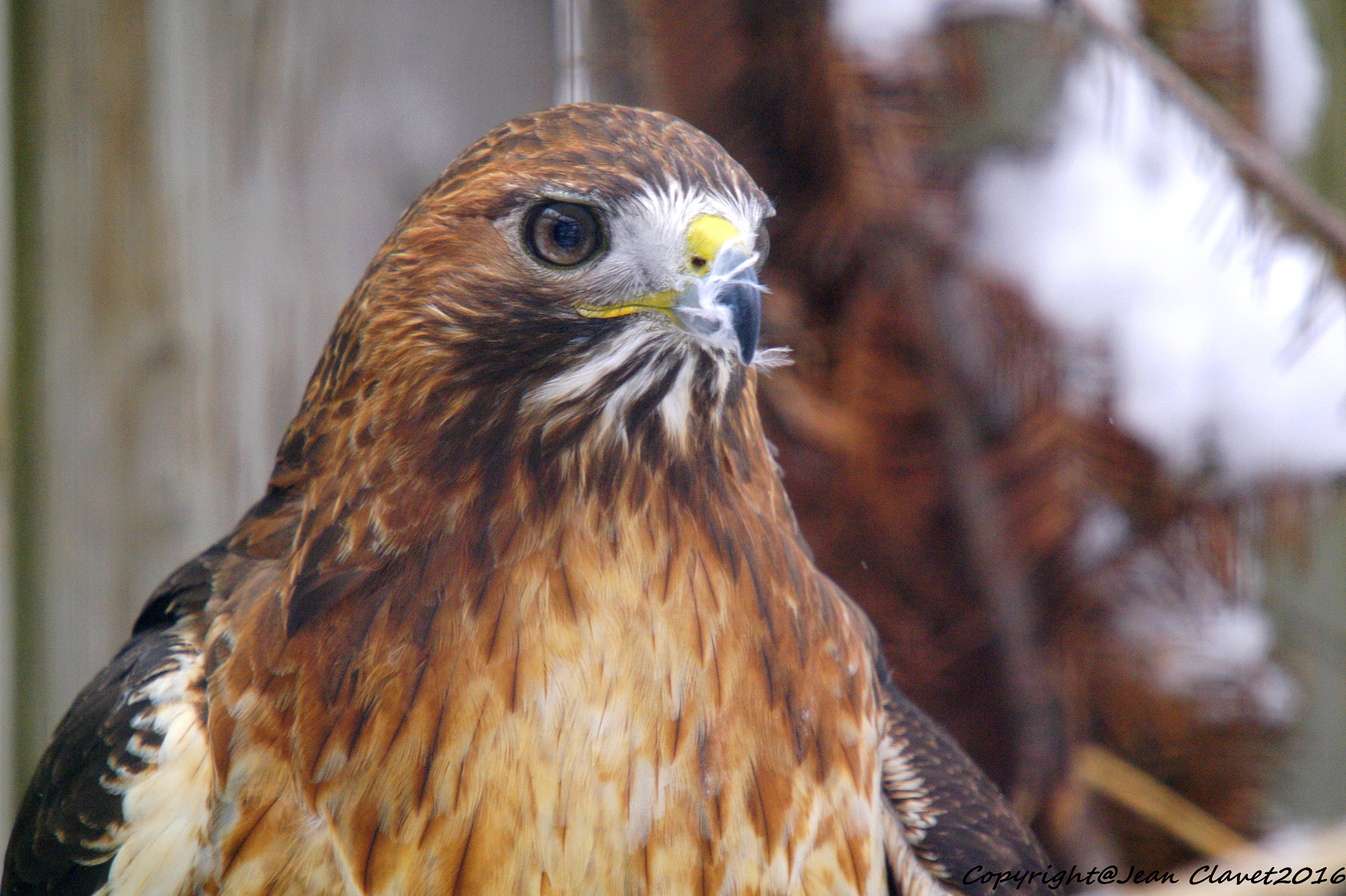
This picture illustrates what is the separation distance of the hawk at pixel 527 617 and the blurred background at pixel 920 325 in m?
0.64

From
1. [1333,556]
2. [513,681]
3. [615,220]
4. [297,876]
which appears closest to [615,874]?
[513,681]

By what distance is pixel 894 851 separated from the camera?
1.58 metres

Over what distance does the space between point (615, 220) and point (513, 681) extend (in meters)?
0.56

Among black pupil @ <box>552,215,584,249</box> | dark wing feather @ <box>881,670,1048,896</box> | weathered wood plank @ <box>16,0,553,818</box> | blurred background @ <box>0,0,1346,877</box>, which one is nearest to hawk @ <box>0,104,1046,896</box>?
black pupil @ <box>552,215,584,249</box>

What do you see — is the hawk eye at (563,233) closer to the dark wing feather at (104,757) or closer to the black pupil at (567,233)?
the black pupil at (567,233)

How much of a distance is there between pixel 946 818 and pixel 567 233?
97cm

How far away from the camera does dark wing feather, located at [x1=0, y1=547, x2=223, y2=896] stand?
4.60 feet

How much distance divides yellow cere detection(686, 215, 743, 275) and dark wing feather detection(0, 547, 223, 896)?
2.79ft

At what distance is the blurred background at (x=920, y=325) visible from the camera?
6.41 feet

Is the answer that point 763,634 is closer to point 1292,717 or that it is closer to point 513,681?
point 513,681

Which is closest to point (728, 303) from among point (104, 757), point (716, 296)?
point (716, 296)

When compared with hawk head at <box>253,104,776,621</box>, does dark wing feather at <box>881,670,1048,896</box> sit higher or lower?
lower

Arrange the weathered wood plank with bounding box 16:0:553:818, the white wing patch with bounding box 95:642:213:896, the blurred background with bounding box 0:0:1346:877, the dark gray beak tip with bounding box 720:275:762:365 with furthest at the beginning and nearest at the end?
the weathered wood plank with bounding box 16:0:553:818
the blurred background with bounding box 0:0:1346:877
the white wing patch with bounding box 95:642:213:896
the dark gray beak tip with bounding box 720:275:762:365

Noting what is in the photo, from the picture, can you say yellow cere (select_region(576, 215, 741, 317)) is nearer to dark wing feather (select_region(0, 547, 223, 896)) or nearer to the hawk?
the hawk
